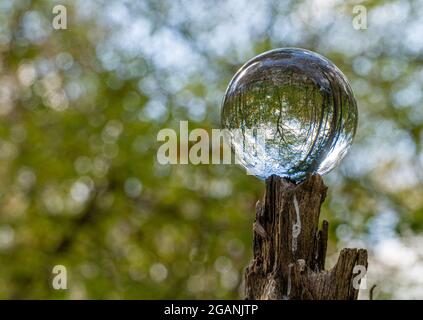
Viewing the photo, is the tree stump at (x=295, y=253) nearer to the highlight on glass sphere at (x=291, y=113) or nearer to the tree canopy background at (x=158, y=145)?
the highlight on glass sphere at (x=291, y=113)

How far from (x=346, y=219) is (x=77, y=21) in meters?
3.76

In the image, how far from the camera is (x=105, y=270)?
7746mm

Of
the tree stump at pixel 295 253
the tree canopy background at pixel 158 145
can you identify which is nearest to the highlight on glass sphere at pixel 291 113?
the tree stump at pixel 295 253

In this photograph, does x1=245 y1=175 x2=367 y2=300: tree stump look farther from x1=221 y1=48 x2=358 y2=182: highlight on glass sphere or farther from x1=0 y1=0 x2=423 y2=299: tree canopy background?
x1=0 y1=0 x2=423 y2=299: tree canopy background

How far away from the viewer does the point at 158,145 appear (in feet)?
24.1

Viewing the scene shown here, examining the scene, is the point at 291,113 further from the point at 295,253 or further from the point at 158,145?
the point at 158,145

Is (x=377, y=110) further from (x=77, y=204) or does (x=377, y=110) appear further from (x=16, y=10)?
Answer: (x=16, y=10)

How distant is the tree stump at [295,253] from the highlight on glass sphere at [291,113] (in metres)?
0.16

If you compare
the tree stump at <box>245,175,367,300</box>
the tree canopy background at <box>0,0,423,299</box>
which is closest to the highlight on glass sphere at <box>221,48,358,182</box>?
the tree stump at <box>245,175,367,300</box>

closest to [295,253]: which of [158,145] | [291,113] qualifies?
[291,113]

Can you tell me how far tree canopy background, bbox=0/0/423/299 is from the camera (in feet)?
23.1

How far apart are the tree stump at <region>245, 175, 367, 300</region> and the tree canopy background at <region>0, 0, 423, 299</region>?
409 centimetres

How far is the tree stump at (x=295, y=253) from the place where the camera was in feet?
7.89

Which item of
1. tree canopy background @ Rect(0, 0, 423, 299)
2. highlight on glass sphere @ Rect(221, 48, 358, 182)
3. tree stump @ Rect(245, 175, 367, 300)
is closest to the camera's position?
tree stump @ Rect(245, 175, 367, 300)
